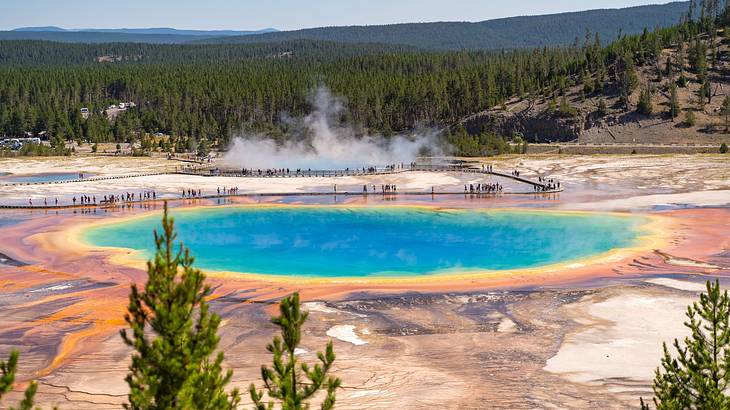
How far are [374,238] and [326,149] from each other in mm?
54723

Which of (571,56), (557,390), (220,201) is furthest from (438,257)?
(571,56)

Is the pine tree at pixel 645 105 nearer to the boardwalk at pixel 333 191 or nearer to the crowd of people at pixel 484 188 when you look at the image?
the boardwalk at pixel 333 191

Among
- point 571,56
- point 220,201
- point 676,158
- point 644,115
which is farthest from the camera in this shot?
point 571,56

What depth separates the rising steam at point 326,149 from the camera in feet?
294

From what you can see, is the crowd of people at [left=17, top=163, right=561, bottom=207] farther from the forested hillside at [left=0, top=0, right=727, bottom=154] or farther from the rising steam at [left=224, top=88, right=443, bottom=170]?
the forested hillside at [left=0, top=0, right=727, bottom=154]

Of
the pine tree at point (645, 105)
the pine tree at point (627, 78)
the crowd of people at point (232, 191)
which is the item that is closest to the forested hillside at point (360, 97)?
the pine tree at point (627, 78)

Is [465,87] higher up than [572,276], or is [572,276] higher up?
[465,87]

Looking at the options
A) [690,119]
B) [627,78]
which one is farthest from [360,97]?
[690,119]

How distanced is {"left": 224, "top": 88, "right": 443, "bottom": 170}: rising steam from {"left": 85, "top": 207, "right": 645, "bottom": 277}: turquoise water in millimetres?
32313

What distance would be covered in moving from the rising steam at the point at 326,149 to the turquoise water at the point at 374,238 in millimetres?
32313

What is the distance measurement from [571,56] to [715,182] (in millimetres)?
79247

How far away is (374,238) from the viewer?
150ft

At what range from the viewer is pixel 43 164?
295 feet

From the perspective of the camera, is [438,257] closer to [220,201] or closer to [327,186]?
[220,201]
